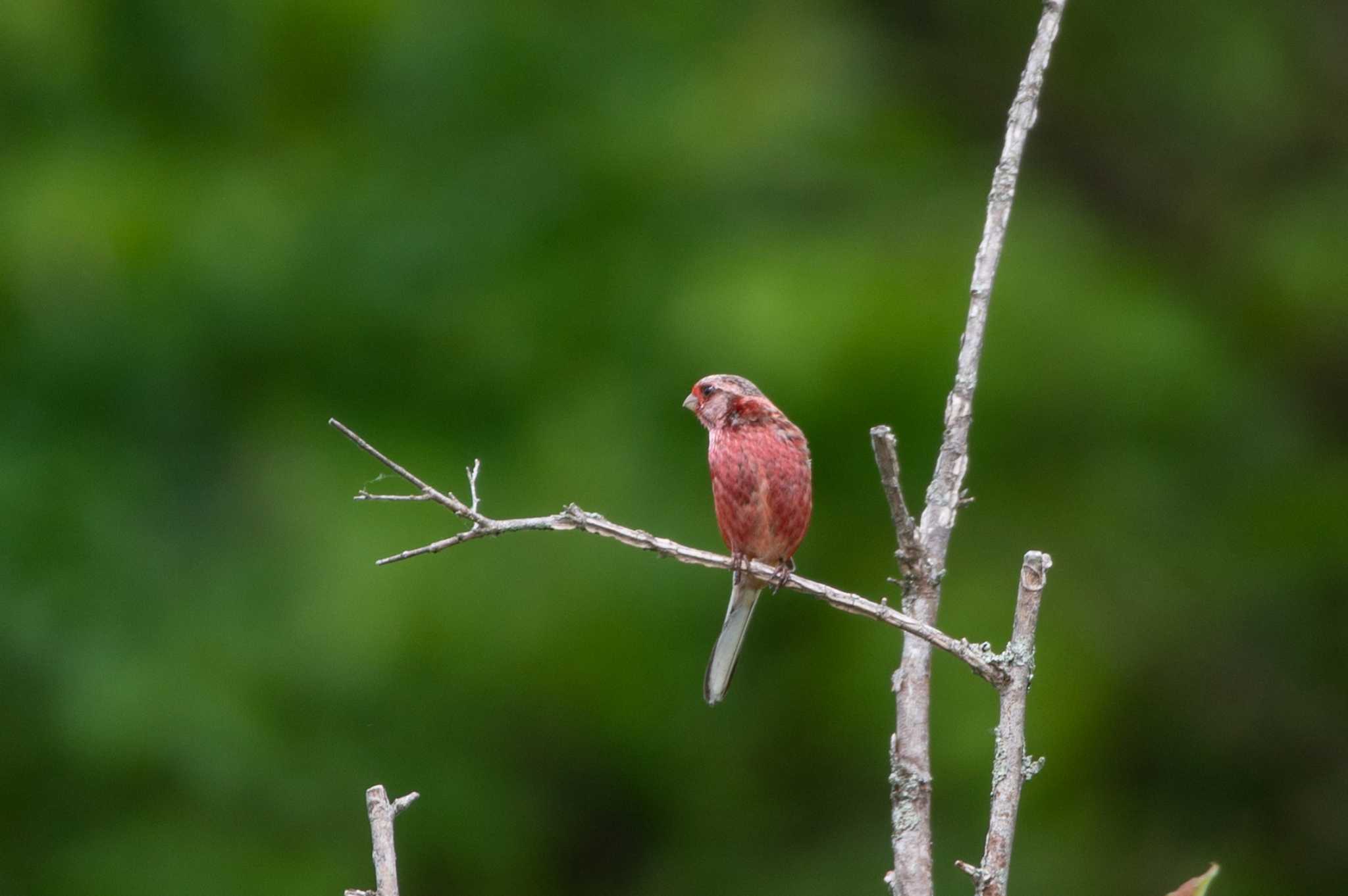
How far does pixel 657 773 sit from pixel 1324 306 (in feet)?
13.2

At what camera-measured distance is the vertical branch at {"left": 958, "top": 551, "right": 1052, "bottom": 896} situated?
2.43m

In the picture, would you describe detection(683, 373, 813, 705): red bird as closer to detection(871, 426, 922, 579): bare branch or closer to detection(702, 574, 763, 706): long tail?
detection(702, 574, 763, 706): long tail

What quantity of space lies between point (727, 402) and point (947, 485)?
150cm

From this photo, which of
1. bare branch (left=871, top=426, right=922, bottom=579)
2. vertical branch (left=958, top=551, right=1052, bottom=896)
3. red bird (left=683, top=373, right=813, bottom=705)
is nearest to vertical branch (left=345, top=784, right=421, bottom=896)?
vertical branch (left=958, top=551, right=1052, bottom=896)

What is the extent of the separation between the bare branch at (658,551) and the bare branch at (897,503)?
105 mm

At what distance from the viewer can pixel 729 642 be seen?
470cm

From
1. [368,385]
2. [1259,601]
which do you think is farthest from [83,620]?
[1259,601]

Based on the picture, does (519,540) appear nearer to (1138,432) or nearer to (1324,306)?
(1138,432)

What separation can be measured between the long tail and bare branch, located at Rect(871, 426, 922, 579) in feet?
5.43

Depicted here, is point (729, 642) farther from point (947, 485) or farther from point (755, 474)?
point (947, 485)

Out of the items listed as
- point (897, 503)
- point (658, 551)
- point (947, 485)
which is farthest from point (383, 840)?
point (947, 485)

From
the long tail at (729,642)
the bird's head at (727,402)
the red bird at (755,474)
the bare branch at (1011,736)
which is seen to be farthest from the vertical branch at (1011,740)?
the long tail at (729,642)

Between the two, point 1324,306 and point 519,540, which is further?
point 1324,306

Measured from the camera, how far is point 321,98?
7.57 metres
